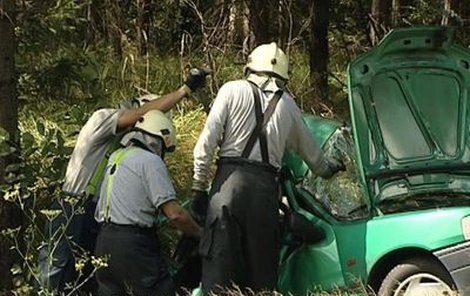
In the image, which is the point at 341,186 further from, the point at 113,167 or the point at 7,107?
the point at 7,107

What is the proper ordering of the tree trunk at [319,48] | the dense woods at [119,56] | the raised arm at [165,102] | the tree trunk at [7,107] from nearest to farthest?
the raised arm at [165,102] → the tree trunk at [7,107] → the dense woods at [119,56] → the tree trunk at [319,48]

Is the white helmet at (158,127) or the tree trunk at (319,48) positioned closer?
the white helmet at (158,127)

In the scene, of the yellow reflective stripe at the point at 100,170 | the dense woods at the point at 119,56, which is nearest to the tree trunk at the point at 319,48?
the dense woods at the point at 119,56

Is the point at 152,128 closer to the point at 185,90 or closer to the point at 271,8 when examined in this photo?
the point at 185,90

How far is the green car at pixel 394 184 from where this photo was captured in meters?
5.96

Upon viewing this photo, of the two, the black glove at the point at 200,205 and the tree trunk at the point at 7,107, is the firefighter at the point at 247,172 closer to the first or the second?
the black glove at the point at 200,205

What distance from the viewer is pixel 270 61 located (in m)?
6.48

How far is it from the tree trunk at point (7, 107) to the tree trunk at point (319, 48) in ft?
20.3

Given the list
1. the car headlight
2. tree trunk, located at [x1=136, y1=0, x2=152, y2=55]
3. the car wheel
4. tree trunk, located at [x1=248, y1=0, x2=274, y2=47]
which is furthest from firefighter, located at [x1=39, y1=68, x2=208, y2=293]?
tree trunk, located at [x1=136, y1=0, x2=152, y2=55]

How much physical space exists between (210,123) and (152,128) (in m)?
0.45

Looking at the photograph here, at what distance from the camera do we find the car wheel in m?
5.85

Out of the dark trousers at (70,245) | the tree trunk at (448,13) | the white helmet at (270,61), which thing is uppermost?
the tree trunk at (448,13)

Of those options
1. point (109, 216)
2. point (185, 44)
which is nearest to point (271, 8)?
point (185, 44)

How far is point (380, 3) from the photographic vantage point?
14945mm
